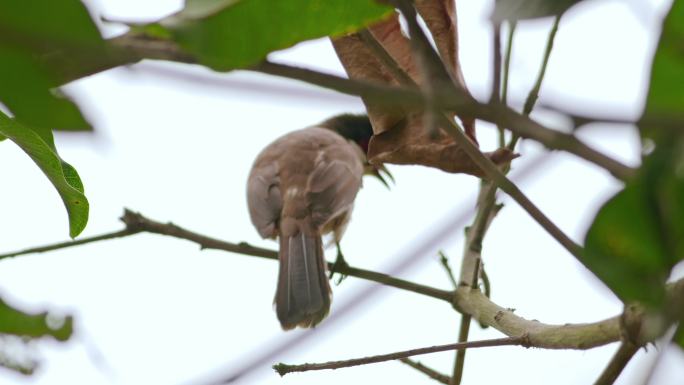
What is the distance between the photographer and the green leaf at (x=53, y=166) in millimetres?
1594

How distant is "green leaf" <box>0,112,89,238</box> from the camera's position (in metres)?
1.59

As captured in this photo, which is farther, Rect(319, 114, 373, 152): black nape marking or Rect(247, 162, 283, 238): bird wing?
Rect(319, 114, 373, 152): black nape marking

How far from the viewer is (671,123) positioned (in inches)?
28.4

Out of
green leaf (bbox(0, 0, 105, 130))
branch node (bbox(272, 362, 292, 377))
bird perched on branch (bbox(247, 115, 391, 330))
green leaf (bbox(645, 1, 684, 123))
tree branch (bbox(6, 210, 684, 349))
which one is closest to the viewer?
green leaf (bbox(0, 0, 105, 130))

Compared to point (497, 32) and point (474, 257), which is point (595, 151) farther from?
point (474, 257)

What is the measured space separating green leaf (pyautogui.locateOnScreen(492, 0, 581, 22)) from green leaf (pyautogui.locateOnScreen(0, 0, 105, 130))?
0.45 m

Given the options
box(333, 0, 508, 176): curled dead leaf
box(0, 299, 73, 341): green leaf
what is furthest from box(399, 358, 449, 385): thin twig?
box(0, 299, 73, 341): green leaf

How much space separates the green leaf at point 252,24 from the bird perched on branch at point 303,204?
10.7 ft

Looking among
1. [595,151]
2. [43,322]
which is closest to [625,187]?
[595,151]

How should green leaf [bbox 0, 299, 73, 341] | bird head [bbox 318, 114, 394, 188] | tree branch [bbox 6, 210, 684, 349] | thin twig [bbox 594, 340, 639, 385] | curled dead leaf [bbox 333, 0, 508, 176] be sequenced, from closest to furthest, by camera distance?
1. thin twig [bbox 594, 340, 639, 385]
2. tree branch [bbox 6, 210, 684, 349]
3. green leaf [bbox 0, 299, 73, 341]
4. curled dead leaf [bbox 333, 0, 508, 176]
5. bird head [bbox 318, 114, 394, 188]

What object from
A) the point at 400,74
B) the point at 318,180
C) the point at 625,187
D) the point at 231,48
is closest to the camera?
the point at 625,187

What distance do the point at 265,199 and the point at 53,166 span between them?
4.03 metres

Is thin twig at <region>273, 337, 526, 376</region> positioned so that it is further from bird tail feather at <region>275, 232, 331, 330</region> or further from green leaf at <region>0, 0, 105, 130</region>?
bird tail feather at <region>275, 232, 331, 330</region>

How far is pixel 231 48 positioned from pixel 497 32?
318 mm
